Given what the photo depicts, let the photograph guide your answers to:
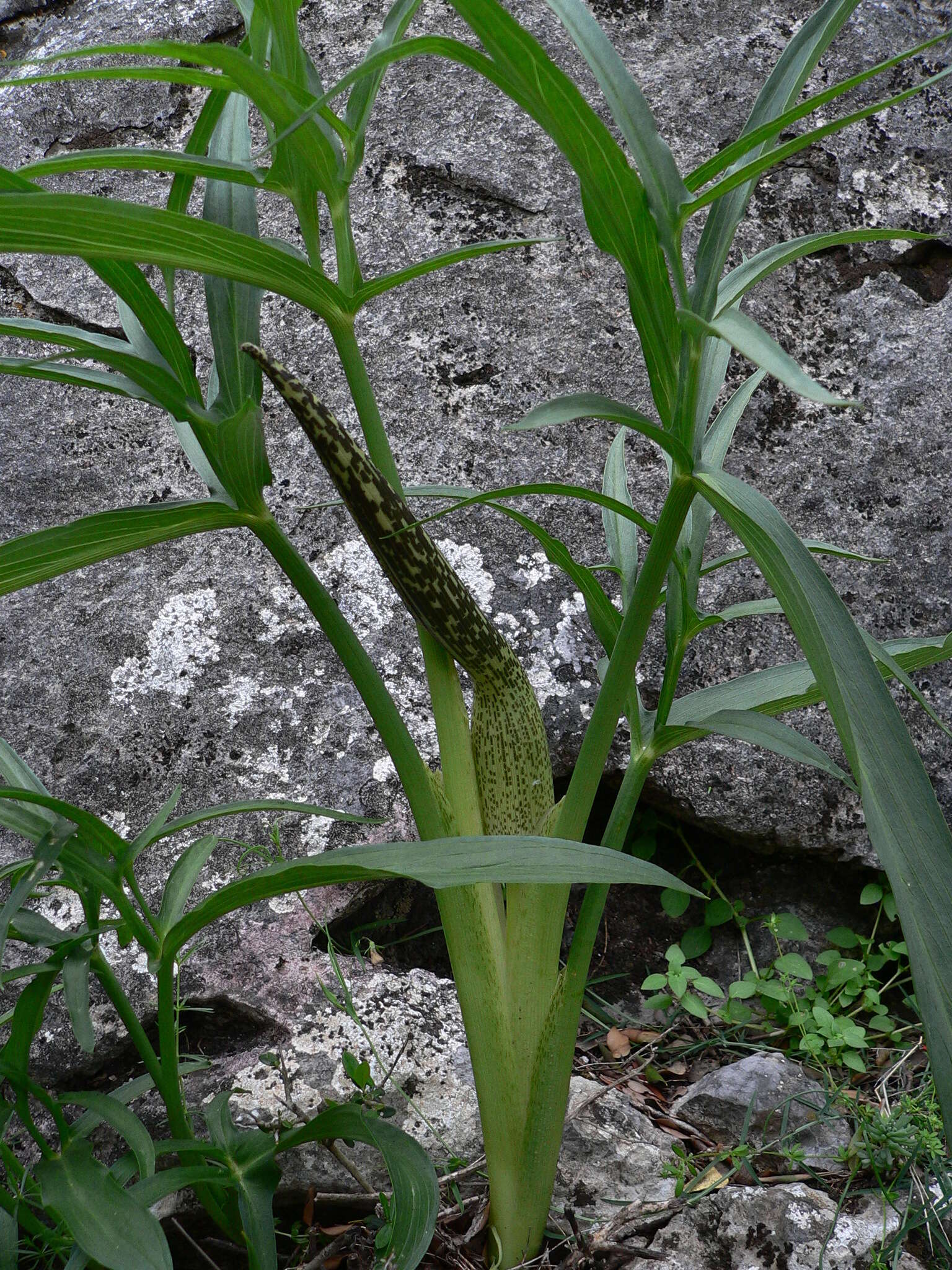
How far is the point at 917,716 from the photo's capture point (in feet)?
4.50

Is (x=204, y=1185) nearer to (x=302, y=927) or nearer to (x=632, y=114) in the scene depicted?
(x=302, y=927)

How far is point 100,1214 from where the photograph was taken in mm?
617

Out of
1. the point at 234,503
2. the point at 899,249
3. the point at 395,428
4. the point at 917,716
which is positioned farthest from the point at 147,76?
the point at 899,249

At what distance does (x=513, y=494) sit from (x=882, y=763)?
1.02 feet

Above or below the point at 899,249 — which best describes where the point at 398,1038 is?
below

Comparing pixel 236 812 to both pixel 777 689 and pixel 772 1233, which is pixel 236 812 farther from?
pixel 772 1233

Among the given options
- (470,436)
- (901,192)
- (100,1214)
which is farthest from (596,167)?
(901,192)

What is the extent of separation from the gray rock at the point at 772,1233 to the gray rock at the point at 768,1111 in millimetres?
93

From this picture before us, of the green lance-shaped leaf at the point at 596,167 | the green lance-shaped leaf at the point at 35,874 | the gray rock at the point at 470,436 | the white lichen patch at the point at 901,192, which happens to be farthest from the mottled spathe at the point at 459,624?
the white lichen patch at the point at 901,192

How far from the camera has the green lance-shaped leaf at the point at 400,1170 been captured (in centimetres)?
65

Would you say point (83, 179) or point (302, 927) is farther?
point (83, 179)

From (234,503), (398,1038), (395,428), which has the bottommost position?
(398,1038)

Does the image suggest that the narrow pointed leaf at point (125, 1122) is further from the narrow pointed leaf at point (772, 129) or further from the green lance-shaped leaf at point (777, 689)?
→ the narrow pointed leaf at point (772, 129)

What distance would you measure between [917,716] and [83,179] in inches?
68.5
